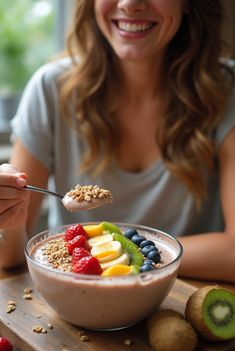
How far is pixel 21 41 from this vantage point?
2.21 meters

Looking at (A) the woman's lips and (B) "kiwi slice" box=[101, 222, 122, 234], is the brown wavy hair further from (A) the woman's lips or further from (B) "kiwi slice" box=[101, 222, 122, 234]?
(B) "kiwi slice" box=[101, 222, 122, 234]

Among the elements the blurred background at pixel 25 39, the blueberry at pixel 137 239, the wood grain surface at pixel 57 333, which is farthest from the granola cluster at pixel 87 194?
the blurred background at pixel 25 39

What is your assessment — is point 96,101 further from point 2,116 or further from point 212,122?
point 2,116

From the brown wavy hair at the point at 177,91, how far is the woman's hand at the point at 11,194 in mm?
482

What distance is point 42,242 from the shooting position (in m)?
0.94

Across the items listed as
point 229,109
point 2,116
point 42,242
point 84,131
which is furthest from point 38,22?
point 42,242

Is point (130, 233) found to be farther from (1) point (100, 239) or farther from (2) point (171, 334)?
(2) point (171, 334)

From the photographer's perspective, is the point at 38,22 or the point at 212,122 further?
the point at 38,22

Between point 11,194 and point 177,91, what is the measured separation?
70 centimetres

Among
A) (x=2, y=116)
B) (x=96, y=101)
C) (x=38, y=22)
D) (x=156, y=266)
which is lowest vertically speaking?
(x=2, y=116)

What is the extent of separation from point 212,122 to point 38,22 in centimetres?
122

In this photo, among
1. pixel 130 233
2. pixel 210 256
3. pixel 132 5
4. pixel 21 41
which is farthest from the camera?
pixel 21 41

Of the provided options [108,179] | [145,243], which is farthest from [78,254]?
[108,179]

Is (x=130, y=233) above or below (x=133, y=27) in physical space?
below
